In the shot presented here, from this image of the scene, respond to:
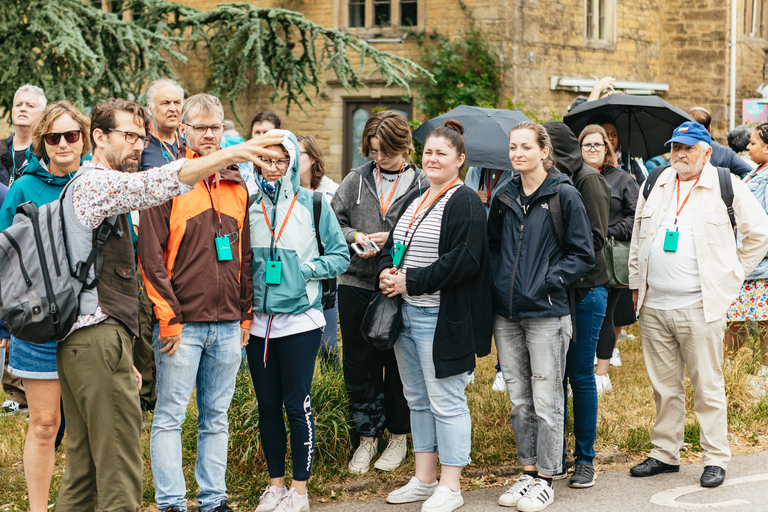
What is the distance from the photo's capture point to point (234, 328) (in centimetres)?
427

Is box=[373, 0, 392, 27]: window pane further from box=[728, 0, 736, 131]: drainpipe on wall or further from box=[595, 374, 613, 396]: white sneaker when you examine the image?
box=[595, 374, 613, 396]: white sneaker

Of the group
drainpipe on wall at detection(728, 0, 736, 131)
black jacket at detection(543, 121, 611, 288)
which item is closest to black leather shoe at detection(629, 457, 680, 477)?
black jacket at detection(543, 121, 611, 288)

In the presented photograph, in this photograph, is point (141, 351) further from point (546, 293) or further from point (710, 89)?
point (710, 89)

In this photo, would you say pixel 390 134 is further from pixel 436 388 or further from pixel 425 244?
pixel 436 388

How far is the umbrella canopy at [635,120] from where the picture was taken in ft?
23.8

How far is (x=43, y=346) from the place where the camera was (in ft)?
12.3

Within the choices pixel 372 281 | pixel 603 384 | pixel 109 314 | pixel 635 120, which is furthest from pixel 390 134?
pixel 635 120

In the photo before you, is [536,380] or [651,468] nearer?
[536,380]

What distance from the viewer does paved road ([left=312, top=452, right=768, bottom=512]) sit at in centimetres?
456

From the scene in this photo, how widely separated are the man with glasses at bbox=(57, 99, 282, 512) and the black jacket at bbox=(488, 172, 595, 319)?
1.83 m

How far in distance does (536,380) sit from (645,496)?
101 centimetres

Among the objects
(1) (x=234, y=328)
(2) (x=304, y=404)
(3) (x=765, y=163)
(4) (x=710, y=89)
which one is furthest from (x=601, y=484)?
(4) (x=710, y=89)

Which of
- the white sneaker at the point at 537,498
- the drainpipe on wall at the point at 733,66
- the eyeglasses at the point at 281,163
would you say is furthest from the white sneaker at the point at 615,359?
the drainpipe on wall at the point at 733,66

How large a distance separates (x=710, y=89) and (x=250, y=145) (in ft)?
54.7
